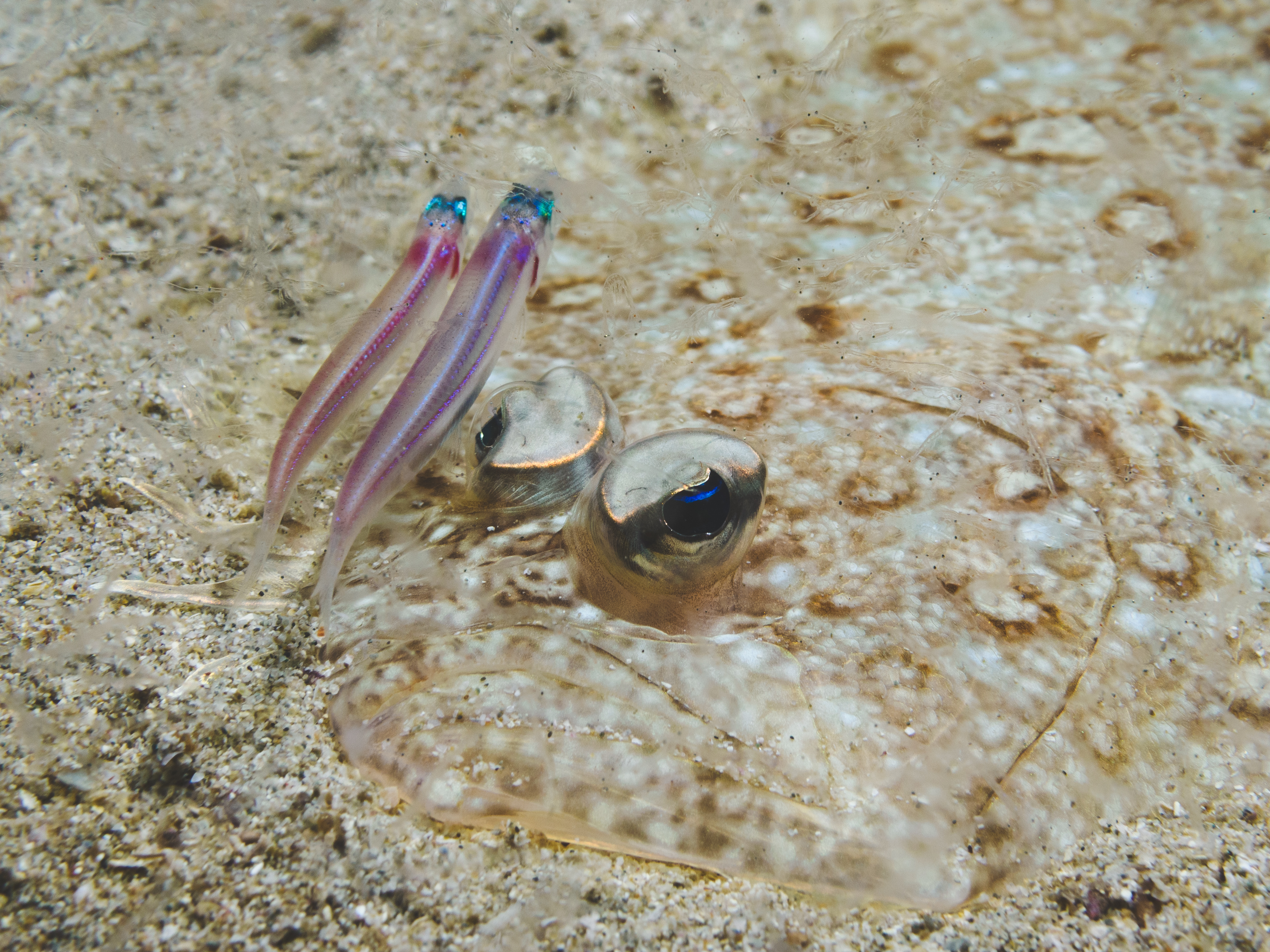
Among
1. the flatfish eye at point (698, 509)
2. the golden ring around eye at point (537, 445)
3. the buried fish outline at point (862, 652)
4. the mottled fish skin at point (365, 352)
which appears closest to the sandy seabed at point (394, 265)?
the buried fish outline at point (862, 652)

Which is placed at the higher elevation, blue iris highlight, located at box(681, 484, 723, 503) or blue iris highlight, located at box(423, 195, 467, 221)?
blue iris highlight, located at box(423, 195, 467, 221)

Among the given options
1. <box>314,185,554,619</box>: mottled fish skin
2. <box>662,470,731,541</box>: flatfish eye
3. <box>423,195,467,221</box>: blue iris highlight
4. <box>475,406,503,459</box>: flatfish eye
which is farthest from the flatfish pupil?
<box>423,195,467,221</box>: blue iris highlight

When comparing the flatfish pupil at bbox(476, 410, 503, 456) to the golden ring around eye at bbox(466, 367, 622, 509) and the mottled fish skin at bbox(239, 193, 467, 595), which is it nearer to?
the golden ring around eye at bbox(466, 367, 622, 509)

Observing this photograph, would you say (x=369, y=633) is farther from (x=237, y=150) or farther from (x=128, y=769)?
(x=237, y=150)

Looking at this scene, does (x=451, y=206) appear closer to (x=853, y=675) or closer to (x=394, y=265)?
(x=394, y=265)

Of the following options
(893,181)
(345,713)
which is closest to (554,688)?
(345,713)

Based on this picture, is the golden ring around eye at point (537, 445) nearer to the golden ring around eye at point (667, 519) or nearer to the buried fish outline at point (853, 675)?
the buried fish outline at point (853, 675)

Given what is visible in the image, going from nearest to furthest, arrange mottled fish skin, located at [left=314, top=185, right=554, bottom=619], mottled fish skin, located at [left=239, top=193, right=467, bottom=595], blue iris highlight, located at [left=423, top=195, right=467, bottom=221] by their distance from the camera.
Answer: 1. mottled fish skin, located at [left=314, top=185, right=554, bottom=619]
2. mottled fish skin, located at [left=239, top=193, right=467, bottom=595]
3. blue iris highlight, located at [left=423, top=195, right=467, bottom=221]

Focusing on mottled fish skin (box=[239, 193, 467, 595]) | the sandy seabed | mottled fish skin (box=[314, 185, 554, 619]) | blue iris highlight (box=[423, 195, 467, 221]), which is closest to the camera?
the sandy seabed
